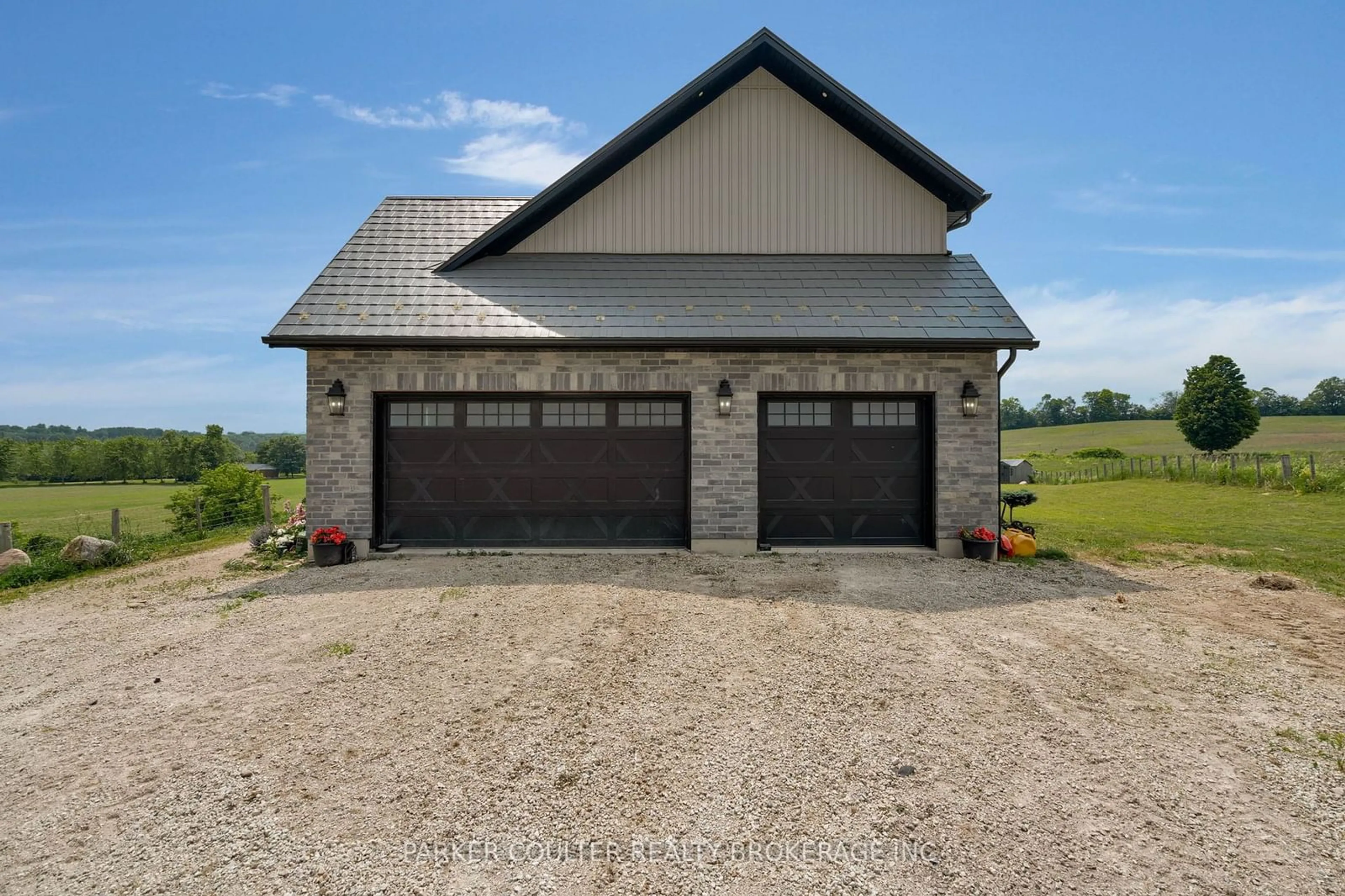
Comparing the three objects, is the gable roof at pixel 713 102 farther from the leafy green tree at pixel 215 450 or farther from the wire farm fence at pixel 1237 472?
the leafy green tree at pixel 215 450

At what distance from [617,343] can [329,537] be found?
4.96m

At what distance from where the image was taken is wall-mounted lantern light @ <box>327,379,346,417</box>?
343 inches

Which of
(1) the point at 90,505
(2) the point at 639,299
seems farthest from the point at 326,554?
(1) the point at 90,505

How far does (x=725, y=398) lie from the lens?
8.91 m

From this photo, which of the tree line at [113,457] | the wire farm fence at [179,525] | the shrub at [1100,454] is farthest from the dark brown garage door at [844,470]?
the tree line at [113,457]

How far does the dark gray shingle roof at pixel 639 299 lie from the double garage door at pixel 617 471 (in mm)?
1040

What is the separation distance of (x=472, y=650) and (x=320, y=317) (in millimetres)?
6233

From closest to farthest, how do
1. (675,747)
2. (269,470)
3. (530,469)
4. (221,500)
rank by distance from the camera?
(675,747) < (530,469) < (221,500) < (269,470)

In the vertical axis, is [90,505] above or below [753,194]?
below

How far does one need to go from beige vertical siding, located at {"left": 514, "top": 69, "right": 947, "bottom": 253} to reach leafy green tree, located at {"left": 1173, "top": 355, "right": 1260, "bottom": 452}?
34391 millimetres

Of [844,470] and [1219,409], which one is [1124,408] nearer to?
[1219,409]

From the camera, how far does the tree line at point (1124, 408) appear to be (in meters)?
63.2

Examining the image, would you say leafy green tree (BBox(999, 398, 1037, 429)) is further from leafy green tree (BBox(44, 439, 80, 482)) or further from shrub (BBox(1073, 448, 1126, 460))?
leafy green tree (BBox(44, 439, 80, 482))

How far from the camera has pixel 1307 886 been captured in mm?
2551
